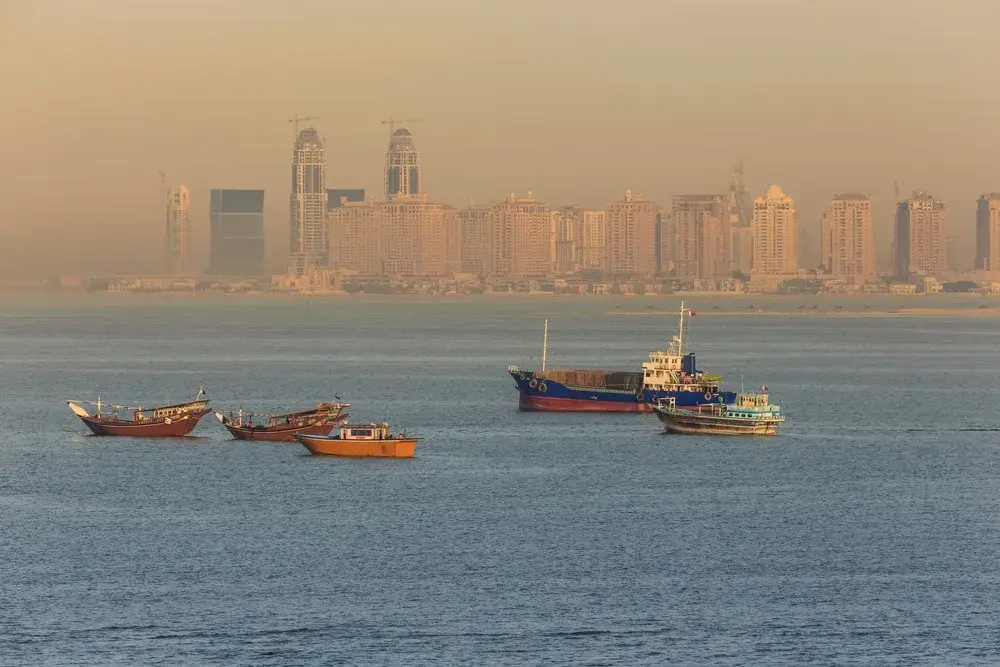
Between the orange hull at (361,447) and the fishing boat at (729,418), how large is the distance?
2084cm

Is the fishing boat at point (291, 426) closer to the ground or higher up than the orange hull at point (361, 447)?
higher up

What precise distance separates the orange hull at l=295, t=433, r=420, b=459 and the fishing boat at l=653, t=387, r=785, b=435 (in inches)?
820

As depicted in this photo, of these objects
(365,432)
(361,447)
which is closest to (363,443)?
(361,447)

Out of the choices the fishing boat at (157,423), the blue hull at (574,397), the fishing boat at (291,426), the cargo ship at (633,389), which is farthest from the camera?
the blue hull at (574,397)

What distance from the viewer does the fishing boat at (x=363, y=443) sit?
294ft

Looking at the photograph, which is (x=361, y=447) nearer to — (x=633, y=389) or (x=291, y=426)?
(x=291, y=426)

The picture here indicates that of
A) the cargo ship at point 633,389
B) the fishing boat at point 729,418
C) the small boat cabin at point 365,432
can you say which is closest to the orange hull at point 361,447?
the small boat cabin at point 365,432

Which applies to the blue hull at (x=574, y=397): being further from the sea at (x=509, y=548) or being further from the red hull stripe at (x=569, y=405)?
the sea at (x=509, y=548)

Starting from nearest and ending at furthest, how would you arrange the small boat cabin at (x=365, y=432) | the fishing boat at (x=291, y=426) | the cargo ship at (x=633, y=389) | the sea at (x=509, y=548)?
the sea at (x=509, y=548)
the small boat cabin at (x=365, y=432)
the fishing boat at (x=291, y=426)
the cargo ship at (x=633, y=389)

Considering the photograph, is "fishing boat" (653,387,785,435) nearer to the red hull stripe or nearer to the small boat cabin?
the red hull stripe

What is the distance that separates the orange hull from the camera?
89.8m

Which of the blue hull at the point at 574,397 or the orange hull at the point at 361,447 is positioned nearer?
the orange hull at the point at 361,447

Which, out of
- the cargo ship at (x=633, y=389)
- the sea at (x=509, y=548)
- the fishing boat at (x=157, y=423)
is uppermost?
the cargo ship at (x=633, y=389)

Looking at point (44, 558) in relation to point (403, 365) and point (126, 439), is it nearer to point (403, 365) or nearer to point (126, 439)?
point (126, 439)
